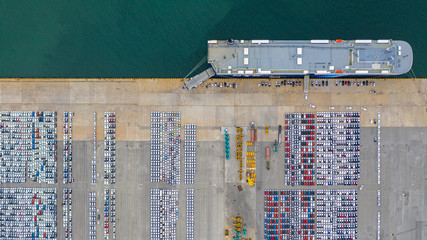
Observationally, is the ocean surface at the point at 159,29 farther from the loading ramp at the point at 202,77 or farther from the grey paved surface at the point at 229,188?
the grey paved surface at the point at 229,188

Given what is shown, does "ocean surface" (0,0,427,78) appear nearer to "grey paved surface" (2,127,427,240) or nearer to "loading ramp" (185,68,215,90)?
"loading ramp" (185,68,215,90)

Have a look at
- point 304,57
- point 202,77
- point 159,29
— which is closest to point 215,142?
point 202,77

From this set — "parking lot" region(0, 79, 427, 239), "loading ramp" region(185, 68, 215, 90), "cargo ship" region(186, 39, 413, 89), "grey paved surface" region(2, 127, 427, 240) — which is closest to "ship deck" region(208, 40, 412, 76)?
"cargo ship" region(186, 39, 413, 89)

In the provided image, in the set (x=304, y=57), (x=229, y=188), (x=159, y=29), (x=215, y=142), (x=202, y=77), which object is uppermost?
(x=159, y=29)

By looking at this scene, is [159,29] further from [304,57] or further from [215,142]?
[304,57]

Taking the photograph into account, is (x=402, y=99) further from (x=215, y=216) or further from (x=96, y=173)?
(x=96, y=173)
